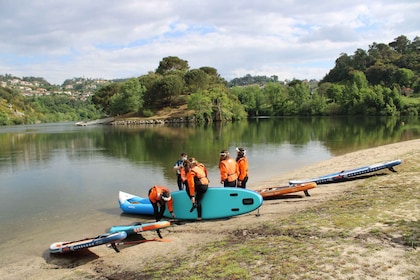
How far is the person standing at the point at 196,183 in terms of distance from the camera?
10852 millimetres

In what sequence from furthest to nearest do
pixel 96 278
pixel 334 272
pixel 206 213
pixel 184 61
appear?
pixel 184 61 → pixel 206 213 → pixel 96 278 → pixel 334 272

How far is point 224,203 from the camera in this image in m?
10.9

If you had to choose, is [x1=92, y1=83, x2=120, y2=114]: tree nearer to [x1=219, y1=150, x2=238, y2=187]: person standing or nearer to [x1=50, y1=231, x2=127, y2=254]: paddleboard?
[x1=219, y1=150, x2=238, y2=187]: person standing

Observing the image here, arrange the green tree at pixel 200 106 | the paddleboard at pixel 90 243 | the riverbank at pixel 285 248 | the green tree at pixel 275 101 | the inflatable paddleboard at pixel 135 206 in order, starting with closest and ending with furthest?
1. the riverbank at pixel 285 248
2. the paddleboard at pixel 90 243
3. the inflatable paddleboard at pixel 135 206
4. the green tree at pixel 200 106
5. the green tree at pixel 275 101

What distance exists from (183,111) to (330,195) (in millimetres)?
92657

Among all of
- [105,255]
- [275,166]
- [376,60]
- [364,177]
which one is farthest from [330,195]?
[376,60]

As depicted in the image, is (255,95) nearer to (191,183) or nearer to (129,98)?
(129,98)

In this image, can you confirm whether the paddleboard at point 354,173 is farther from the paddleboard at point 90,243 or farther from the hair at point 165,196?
the paddleboard at point 90,243

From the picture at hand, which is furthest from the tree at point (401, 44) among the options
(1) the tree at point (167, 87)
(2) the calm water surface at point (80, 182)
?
(2) the calm water surface at point (80, 182)

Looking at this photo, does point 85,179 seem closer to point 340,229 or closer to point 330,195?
point 330,195

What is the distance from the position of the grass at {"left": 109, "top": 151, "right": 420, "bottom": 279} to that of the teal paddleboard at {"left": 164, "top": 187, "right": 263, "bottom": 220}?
1.50 metres

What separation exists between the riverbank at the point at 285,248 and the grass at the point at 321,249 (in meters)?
0.02

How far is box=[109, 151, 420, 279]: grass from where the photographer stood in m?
5.86

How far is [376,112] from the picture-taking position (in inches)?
3841
